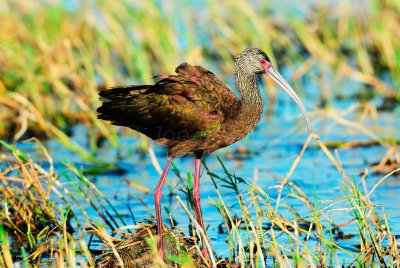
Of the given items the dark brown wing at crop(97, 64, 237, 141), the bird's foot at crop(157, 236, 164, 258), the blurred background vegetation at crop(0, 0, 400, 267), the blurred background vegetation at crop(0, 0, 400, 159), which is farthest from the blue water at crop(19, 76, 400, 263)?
the dark brown wing at crop(97, 64, 237, 141)

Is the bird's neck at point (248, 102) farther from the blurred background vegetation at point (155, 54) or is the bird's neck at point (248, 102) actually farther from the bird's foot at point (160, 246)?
the blurred background vegetation at point (155, 54)

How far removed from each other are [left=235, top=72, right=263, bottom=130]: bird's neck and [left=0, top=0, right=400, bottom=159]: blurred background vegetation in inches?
115

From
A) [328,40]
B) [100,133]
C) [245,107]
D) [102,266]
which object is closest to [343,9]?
[328,40]

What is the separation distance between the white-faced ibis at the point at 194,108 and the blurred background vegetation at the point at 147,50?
252 cm

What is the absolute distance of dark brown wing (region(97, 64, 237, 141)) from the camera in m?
6.35

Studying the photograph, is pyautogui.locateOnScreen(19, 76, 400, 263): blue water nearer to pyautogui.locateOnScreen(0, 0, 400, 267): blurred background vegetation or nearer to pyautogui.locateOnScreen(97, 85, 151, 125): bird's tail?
pyautogui.locateOnScreen(0, 0, 400, 267): blurred background vegetation

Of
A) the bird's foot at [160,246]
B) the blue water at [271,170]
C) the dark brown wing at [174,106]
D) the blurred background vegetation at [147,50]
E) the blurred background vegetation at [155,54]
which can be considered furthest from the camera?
the blurred background vegetation at [147,50]

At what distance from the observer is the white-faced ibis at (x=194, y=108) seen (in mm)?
6359

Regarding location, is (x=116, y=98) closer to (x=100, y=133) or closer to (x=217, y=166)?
(x=217, y=166)

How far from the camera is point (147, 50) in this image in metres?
12.5

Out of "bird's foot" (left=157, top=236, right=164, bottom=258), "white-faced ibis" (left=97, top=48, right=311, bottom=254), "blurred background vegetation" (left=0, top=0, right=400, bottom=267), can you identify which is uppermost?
"blurred background vegetation" (left=0, top=0, right=400, bottom=267)

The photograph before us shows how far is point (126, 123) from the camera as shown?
659cm

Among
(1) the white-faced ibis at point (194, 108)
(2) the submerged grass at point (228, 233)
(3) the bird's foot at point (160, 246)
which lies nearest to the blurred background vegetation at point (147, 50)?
(2) the submerged grass at point (228, 233)

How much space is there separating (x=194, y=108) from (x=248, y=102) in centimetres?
40
